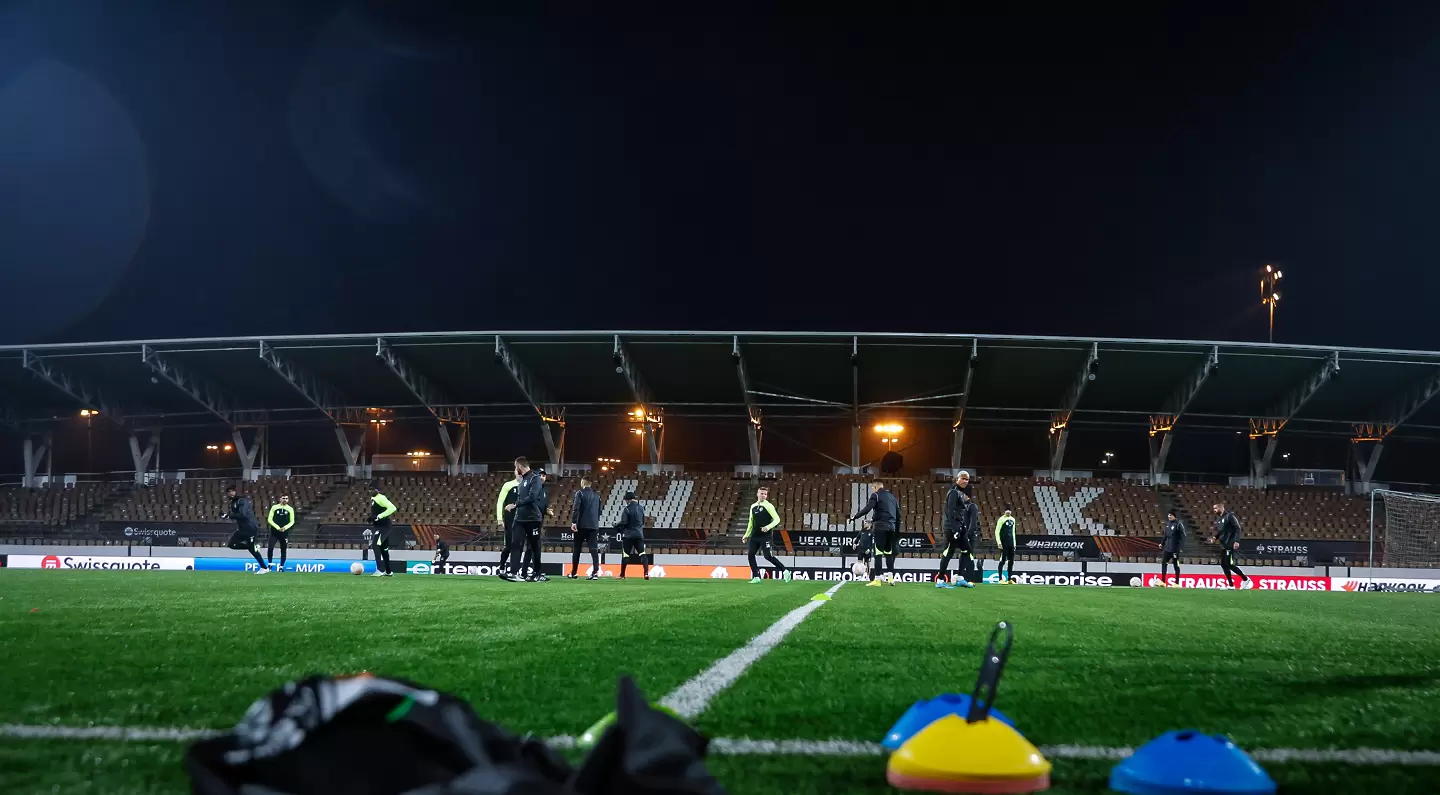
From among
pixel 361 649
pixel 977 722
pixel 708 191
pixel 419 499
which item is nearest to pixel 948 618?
pixel 361 649

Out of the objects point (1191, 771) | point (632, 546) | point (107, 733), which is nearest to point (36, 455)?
point (632, 546)

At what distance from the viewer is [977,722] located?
201cm

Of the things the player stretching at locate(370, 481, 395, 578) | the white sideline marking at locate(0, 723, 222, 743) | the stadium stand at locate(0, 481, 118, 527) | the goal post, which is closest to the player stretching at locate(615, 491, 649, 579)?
the player stretching at locate(370, 481, 395, 578)

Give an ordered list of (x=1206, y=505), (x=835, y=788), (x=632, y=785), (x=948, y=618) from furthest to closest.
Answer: (x=1206, y=505), (x=948, y=618), (x=835, y=788), (x=632, y=785)

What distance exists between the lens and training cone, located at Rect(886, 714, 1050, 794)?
1.87 m

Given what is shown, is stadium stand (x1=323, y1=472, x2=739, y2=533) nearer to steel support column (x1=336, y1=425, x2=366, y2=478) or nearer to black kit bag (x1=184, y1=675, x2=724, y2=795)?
steel support column (x1=336, y1=425, x2=366, y2=478)

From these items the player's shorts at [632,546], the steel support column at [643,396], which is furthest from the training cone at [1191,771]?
the steel support column at [643,396]

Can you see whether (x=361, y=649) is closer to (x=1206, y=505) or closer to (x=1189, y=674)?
(x=1189, y=674)

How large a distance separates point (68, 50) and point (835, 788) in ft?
207

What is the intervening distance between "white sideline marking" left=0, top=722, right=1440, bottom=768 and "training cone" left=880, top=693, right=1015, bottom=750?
0.06 m

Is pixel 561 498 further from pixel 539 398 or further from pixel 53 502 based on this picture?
pixel 53 502

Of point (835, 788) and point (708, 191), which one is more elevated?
point (708, 191)

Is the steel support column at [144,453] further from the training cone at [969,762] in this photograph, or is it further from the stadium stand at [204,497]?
the training cone at [969,762]

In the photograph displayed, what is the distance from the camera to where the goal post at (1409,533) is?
77.3 feet
